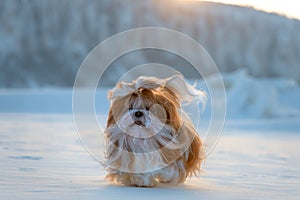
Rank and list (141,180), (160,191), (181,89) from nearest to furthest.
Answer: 1. (160,191)
2. (141,180)
3. (181,89)

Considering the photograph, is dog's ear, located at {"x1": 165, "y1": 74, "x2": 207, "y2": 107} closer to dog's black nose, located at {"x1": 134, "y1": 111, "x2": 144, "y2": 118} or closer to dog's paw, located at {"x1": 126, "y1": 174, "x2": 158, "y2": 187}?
dog's black nose, located at {"x1": 134, "y1": 111, "x2": 144, "y2": 118}

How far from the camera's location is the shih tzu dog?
4.31m

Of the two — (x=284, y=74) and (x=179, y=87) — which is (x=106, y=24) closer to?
(x=284, y=74)

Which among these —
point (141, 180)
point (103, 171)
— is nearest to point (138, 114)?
point (141, 180)

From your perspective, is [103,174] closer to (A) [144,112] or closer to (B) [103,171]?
(B) [103,171]

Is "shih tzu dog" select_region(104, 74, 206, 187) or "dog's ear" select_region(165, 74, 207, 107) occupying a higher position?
"dog's ear" select_region(165, 74, 207, 107)

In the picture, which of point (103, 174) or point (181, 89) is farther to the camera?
point (103, 174)

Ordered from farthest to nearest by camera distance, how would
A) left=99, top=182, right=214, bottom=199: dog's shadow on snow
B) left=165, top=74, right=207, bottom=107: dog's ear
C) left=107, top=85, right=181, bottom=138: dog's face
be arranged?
left=165, top=74, right=207, bottom=107: dog's ear < left=107, top=85, right=181, bottom=138: dog's face < left=99, top=182, right=214, bottom=199: dog's shadow on snow

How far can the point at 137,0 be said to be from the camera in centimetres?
5328

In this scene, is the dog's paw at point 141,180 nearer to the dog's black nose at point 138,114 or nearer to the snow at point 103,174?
the snow at point 103,174

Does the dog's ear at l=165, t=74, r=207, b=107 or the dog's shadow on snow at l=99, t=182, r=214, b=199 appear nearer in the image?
the dog's shadow on snow at l=99, t=182, r=214, b=199

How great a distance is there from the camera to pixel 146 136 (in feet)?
14.1

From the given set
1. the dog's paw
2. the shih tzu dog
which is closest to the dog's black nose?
the shih tzu dog

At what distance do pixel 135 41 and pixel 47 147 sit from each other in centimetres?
3624
